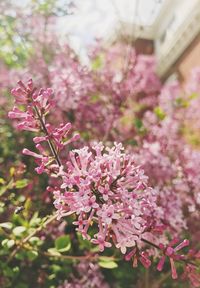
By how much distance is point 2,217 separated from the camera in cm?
427

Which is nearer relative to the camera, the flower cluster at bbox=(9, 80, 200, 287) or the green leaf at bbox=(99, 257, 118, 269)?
the flower cluster at bbox=(9, 80, 200, 287)

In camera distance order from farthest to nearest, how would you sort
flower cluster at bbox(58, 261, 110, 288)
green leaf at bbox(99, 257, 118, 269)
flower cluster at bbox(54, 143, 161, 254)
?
flower cluster at bbox(58, 261, 110, 288) → green leaf at bbox(99, 257, 118, 269) → flower cluster at bbox(54, 143, 161, 254)

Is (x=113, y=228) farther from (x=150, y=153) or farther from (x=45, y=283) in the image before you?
(x=150, y=153)

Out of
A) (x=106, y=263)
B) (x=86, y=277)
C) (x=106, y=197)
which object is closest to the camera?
(x=106, y=197)

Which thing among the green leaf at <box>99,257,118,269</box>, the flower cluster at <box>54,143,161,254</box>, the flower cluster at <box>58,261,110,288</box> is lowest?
the flower cluster at <box>58,261,110,288</box>

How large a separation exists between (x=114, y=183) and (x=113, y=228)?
0.79 feet

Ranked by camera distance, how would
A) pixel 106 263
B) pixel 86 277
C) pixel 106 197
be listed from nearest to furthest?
pixel 106 197, pixel 106 263, pixel 86 277

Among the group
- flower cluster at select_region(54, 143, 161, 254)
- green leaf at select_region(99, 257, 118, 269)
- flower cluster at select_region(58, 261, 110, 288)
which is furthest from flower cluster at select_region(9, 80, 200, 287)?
flower cluster at select_region(58, 261, 110, 288)

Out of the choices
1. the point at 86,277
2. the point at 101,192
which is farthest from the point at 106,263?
the point at 101,192

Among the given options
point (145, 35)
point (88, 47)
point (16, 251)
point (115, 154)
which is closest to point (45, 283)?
point (16, 251)

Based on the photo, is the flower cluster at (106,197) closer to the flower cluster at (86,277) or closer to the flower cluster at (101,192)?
the flower cluster at (101,192)

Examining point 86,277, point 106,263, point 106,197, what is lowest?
point 86,277

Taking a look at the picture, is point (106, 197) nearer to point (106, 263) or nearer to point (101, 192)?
point (101, 192)

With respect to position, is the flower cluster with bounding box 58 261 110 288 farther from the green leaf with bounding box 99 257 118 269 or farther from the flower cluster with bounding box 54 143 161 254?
the flower cluster with bounding box 54 143 161 254
